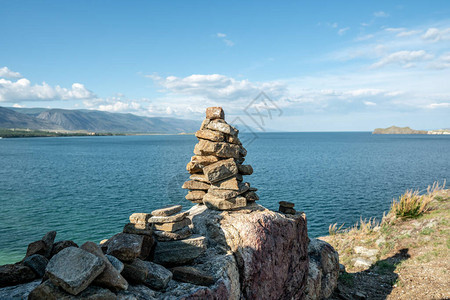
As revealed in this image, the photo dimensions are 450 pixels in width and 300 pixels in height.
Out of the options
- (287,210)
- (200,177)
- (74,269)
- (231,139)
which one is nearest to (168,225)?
(200,177)

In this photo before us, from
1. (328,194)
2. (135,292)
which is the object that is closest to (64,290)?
(135,292)

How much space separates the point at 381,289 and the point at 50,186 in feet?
149

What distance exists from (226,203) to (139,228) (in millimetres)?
3030

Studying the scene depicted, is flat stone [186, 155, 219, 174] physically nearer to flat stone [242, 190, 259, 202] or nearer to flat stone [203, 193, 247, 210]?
flat stone [203, 193, 247, 210]

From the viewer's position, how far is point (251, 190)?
1098cm

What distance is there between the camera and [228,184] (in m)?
10.5

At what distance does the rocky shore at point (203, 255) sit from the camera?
5727mm

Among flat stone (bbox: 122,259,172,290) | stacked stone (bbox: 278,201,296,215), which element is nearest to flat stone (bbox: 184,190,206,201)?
stacked stone (bbox: 278,201,296,215)

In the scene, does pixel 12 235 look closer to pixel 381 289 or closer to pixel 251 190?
pixel 251 190

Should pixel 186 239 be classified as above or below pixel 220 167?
below

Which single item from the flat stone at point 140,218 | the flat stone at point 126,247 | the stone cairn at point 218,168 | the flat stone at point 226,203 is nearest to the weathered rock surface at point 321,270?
the stone cairn at point 218,168

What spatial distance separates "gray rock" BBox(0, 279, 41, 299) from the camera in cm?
567

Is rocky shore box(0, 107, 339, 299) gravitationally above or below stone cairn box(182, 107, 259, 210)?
below

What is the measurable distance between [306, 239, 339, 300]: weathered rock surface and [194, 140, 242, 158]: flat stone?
580 cm
